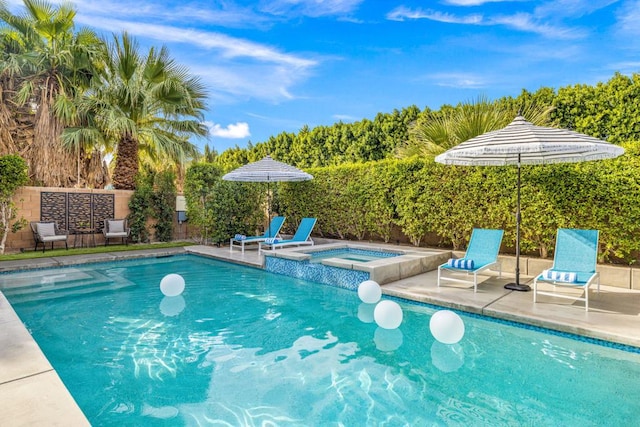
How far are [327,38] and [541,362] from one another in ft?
41.2

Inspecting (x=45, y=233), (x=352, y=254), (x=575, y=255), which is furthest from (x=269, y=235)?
(x=575, y=255)

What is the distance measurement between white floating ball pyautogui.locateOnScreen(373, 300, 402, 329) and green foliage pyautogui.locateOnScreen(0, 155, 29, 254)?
11.7m

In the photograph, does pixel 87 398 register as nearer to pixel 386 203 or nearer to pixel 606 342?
pixel 606 342

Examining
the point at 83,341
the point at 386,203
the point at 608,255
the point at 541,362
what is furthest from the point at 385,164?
the point at 83,341

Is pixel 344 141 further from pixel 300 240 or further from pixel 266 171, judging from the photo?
pixel 300 240

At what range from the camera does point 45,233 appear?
37.6ft

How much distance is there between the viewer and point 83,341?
466 cm

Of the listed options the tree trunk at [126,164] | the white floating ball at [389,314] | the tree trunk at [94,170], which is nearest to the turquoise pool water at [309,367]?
the white floating ball at [389,314]

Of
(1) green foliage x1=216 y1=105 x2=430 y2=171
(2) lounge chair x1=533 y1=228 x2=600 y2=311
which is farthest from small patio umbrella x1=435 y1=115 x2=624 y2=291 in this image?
(1) green foliage x1=216 y1=105 x2=430 y2=171

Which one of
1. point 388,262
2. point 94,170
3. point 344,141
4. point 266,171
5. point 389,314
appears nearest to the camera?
point 389,314

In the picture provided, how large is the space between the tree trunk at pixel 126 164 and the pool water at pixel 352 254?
8.55m

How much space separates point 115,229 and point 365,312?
35.2 ft

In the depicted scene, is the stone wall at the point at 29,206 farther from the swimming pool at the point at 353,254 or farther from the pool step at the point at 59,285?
the swimming pool at the point at 353,254

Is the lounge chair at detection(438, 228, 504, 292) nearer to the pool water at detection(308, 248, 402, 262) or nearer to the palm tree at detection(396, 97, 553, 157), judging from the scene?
the pool water at detection(308, 248, 402, 262)
